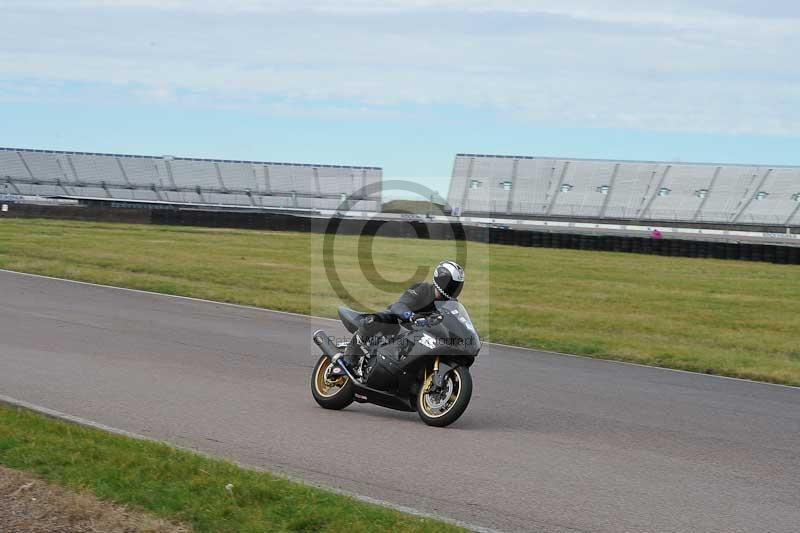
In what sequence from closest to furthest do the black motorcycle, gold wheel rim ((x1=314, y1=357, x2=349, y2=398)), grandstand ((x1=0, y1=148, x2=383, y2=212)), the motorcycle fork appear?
1. the black motorcycle
2. the motorcycle fork
3. gold wheel rim ((x1=314, y1=357, x2=349, y2=398))
4. grandstand ((x1=0, y1=148, x2=383, y2=212))

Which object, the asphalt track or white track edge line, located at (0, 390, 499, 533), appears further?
the asphalt track

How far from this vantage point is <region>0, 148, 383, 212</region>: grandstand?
68750 millimetres

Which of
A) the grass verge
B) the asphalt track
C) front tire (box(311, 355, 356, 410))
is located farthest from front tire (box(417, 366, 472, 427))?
the grass verge

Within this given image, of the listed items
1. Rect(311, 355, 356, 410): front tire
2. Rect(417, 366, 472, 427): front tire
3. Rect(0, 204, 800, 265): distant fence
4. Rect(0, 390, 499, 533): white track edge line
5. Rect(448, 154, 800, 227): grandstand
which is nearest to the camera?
Rect(0, 390, 499, 533): white track edge line

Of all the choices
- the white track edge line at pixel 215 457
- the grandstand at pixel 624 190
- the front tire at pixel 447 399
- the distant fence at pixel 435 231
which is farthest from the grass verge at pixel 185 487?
the grandstand at pixel 624 190

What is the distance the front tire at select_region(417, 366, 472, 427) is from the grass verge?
2.41m

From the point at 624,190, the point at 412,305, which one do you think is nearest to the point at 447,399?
the point at 412,305

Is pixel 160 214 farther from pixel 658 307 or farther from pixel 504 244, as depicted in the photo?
pixel 658 307

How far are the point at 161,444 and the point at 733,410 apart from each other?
600 cm

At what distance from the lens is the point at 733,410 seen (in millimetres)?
10133

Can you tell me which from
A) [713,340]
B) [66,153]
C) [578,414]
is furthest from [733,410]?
[66,153]

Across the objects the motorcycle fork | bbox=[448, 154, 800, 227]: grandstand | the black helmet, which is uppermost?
bbox=[448, 154, 800, 227]: grandstand

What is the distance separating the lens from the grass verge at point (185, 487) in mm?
5250

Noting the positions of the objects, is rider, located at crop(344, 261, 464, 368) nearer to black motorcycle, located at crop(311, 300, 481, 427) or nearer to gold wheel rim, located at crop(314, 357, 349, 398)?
black motorcycle, located at crop(311, 300, 481, 427)
